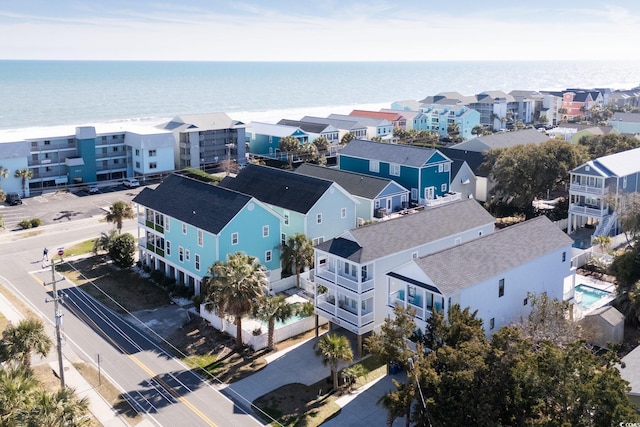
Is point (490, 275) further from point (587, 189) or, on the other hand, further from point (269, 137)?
point (269, 137)

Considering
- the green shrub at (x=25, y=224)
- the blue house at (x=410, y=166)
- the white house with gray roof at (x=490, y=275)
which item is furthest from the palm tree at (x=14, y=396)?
the blue house at (x=410, y=166)

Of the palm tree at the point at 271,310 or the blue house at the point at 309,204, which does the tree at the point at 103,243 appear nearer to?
the blue house at the point at 309,204

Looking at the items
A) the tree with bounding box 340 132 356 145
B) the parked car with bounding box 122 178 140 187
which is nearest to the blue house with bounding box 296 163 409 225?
the parked car with bounding box 122 178 140 187

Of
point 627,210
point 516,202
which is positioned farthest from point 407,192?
point 627,210

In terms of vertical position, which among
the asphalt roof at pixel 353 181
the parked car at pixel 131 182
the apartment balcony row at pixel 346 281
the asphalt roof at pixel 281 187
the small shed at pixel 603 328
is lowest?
the small shed at pixel 603 328

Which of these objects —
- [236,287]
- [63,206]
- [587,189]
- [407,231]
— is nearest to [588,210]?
[587,189]
